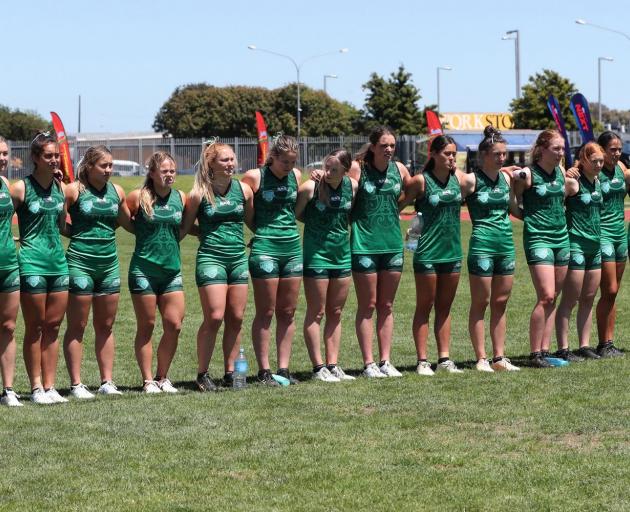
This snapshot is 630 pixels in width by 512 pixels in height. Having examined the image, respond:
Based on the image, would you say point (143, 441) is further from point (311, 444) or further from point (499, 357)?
point (499, 357)

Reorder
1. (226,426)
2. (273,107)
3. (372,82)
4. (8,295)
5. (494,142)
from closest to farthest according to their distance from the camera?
(226,426) → (8,295) → (494,142) → (372,82) → (273,107)

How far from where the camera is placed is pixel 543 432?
6.58 meters

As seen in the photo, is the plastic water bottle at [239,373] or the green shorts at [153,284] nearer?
the green shorts at [153,284]

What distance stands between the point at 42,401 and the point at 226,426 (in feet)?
5.42

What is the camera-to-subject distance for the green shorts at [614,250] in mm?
9602

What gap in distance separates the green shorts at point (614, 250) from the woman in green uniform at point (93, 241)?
159 inches

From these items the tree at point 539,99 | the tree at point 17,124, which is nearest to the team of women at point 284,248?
the tree at point 539,99

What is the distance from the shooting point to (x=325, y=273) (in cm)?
844

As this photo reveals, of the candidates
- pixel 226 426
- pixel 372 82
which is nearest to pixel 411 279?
pixel 226 426

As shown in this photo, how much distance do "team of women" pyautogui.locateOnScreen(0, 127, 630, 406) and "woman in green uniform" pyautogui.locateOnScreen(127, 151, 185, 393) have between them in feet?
0.04

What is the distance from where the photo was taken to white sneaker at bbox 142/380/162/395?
26.8 ft

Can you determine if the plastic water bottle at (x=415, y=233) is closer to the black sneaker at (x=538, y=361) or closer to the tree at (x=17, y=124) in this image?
the black sneaker at (x=538, y=361)

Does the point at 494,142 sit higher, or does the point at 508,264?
the point at 494,142

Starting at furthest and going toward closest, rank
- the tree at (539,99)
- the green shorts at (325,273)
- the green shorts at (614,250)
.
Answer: the tree at (539,99) < the green shorts at (614,250) < the green shorts at (325,273)
